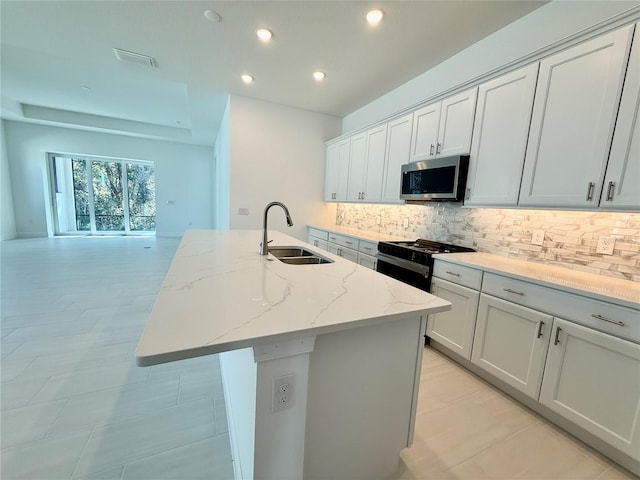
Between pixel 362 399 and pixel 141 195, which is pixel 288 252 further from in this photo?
pixel 141 195

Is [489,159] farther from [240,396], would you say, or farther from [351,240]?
[240,396]

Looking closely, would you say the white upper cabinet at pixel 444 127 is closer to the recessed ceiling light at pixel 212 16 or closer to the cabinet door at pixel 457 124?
the cabinet door at pixel 457 124

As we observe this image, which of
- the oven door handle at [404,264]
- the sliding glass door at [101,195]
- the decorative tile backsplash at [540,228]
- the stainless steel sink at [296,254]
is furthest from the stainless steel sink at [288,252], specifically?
the sliding glass door at [101,195]

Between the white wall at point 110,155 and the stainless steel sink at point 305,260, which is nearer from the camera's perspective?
the stainless steel sink at point 305,260

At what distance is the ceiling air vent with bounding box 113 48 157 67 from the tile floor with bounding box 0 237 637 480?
9.50 feet

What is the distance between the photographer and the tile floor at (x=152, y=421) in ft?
4.33

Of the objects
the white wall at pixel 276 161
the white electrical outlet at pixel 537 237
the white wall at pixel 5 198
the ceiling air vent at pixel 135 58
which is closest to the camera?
the white electrical outlet at pixel 537 237

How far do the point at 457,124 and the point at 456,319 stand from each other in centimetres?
173

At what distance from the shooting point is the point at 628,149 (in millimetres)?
1477

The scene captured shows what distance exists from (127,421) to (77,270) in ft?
13.4

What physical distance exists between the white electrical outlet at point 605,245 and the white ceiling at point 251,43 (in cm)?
184

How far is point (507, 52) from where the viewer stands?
2.30m

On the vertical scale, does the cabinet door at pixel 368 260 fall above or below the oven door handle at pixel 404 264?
below

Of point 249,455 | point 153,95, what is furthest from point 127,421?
point 153,95
